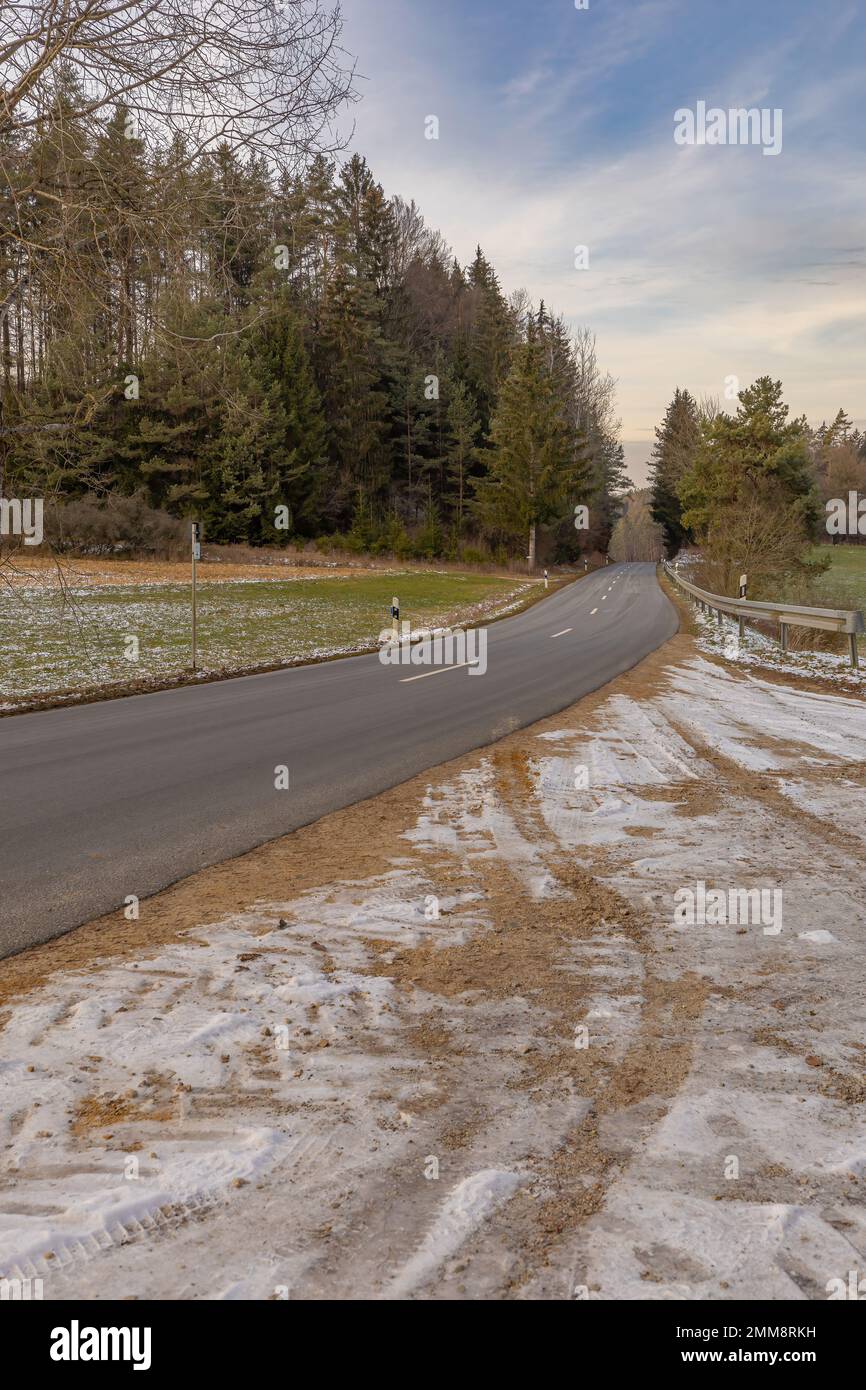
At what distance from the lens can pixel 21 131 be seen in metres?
6.90

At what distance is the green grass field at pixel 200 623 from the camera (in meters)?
16.8

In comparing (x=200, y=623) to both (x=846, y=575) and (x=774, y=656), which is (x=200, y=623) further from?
(x=846, y=575)

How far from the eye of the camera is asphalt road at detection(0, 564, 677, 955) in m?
5.88

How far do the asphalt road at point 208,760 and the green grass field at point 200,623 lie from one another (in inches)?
68.5

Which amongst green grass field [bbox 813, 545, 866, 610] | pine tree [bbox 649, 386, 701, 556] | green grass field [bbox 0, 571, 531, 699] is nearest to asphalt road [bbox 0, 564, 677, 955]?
green grass field [bbox 0, 571, 531, 699]

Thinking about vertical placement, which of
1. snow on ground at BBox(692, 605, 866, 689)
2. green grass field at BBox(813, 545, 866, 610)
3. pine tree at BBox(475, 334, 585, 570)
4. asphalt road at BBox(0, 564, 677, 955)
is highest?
pine tree at BBox(475, 334, 585, 570)

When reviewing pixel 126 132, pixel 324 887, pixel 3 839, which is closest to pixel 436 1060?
pixel 324 887

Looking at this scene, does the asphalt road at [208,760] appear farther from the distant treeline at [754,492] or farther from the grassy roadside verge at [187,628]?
the distant treeline at [754,492]

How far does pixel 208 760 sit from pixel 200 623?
57.3 feet

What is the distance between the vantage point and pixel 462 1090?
326cm

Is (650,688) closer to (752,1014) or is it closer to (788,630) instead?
(788,630)

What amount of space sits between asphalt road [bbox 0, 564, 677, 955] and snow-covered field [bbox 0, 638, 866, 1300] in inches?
38.2

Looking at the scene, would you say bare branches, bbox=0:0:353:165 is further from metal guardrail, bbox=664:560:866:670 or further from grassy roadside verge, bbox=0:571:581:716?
metal guardrail, bbox=664:560:866:670

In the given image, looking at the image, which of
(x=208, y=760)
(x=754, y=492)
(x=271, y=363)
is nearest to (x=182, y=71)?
(x=208, y=760)
